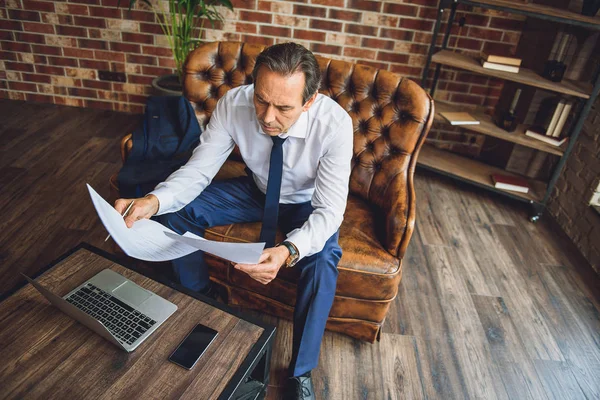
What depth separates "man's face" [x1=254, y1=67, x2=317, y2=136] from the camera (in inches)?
51.8

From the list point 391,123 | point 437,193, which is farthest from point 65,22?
point 437,193

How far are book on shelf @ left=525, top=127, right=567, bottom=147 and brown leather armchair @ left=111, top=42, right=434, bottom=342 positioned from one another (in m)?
1.20

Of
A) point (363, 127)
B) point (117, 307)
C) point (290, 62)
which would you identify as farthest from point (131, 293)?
point (363, 127)

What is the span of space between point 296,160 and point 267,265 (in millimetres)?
480

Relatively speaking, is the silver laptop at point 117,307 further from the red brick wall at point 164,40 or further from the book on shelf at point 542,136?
the book on shelf at point 542,136

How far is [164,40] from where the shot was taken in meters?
3.07

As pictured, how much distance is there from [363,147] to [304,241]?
2.14 feet

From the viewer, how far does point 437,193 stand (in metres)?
2.81

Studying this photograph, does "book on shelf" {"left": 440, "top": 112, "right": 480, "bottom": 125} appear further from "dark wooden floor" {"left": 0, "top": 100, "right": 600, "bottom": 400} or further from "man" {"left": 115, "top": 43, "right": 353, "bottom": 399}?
"man" {"left": 115, "top": 43, "right": 353, "bottom": 399}

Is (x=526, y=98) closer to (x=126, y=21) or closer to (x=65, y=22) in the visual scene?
(x=126, y=21)

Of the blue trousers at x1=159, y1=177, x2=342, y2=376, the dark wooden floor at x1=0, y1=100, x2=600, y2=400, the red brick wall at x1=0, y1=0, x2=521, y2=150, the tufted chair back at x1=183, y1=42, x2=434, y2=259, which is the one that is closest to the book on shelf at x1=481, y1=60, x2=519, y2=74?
the red brick wall at x1=0, y1=0, x2=521, y2=150

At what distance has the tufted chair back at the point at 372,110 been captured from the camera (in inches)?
68.2

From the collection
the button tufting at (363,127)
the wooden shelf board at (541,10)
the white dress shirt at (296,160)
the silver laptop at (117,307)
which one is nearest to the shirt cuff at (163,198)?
the white dress shirt at (296,160)

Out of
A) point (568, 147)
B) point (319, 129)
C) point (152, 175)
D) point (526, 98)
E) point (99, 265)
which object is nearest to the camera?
point (99, 265)
